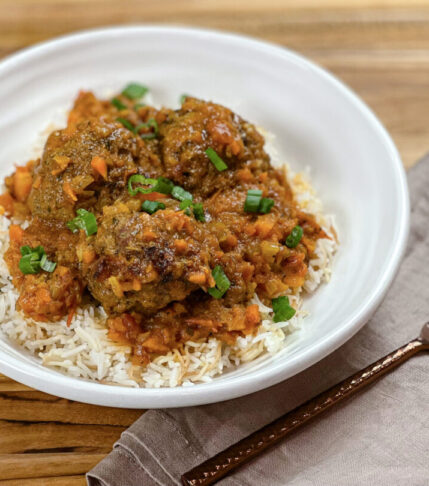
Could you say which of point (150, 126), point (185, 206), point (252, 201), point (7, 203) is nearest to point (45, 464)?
point (185, 206)

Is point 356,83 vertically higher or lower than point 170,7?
lower

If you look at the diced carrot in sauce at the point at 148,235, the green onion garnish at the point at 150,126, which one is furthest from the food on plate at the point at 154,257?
the green onion garnish at the point at 150,126

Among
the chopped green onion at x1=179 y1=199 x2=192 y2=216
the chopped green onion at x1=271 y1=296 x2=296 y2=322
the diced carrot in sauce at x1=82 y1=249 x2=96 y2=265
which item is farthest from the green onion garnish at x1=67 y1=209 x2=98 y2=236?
the chopped green onion at x1=271 y1=296 x2=296 y2=322

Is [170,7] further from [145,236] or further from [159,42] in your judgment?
[145,236]

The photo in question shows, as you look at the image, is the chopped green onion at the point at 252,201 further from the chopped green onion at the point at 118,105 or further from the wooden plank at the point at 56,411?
the chopped green onion at the point at 118,105

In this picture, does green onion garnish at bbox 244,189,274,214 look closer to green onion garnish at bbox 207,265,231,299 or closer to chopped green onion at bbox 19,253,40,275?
green onion garnish at bbox 207,265,231,299

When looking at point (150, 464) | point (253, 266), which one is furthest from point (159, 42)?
point (150, 464)
